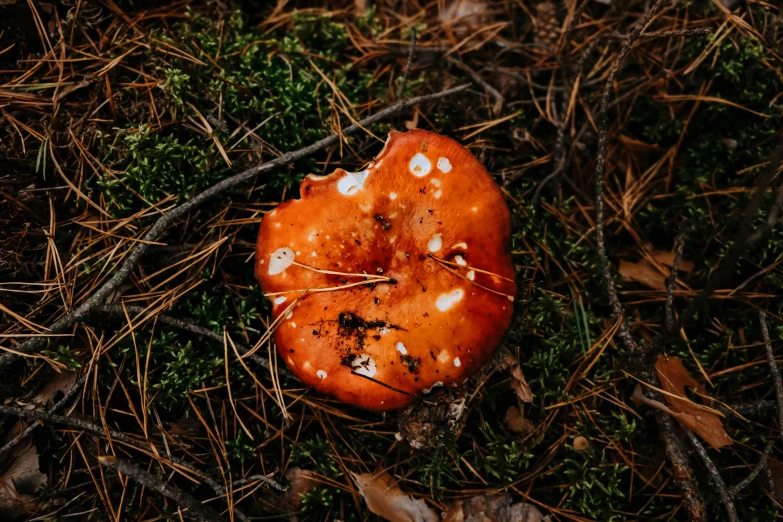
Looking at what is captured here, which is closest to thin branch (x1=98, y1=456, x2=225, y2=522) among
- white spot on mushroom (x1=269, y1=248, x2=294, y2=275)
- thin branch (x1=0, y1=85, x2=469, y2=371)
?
thin branch (x1=0, y1=85, x2=469, y2=371)

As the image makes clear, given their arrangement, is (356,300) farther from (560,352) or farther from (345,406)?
(560,352)

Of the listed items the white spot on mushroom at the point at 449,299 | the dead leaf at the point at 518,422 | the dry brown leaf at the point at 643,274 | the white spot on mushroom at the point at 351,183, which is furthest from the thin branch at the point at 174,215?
the dead leaf at the point at 518,422

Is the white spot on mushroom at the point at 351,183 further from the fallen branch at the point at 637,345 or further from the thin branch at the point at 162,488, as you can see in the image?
the thin branch at the point at 162,488

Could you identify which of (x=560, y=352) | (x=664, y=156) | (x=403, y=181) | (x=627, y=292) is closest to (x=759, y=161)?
(x=664, y=156)

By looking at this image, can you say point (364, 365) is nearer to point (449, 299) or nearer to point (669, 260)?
point (449, 299)

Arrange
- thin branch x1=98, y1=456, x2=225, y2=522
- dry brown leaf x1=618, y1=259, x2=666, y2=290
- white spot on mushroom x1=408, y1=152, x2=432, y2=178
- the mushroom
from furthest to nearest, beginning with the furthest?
1. dry brown leaf x1=618, y1=259, x2=666, y2=290
2. white spot on mushroom x1=408, y1=152, x2=432, y2=178
3. the mushroom
4. thin branch x1=98, y1=456, x2=225, y2=522

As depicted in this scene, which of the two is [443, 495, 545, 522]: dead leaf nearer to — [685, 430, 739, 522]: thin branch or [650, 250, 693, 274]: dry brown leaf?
[685, 430, 739, 522]: thin branch
